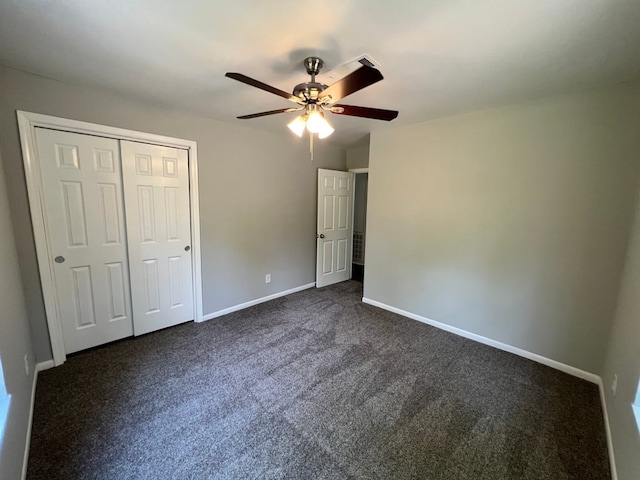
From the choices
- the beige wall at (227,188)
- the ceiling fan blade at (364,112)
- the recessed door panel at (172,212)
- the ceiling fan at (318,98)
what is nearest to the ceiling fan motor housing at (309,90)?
the ceiling fan at (318,98)

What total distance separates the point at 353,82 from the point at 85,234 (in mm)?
2547

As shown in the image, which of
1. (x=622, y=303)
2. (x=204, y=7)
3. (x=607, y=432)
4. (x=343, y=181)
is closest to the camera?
(x=204, y=7)

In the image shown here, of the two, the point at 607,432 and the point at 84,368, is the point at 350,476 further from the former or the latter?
the point at 84,368

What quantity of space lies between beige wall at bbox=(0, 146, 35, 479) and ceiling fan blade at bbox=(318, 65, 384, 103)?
6.98 feet

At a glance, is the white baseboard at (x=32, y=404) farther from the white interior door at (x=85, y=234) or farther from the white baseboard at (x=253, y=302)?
the white baseboard at (x=253, y=302)

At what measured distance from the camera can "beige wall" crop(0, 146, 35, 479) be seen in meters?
1.19

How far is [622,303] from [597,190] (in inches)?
33.5

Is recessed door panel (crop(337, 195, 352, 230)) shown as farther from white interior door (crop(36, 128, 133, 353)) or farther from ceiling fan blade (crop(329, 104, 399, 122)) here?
white interior door (crop(36, 128, 133, 353))

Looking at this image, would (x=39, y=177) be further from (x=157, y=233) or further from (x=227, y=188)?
(x=227, y=188)

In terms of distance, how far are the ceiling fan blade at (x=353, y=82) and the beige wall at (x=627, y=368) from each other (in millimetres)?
1955

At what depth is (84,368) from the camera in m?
2.21

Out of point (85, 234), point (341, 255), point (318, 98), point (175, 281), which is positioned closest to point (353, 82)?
point (318, 98)

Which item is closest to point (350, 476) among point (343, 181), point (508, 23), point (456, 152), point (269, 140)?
point (508, 23)

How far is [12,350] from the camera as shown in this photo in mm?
1486
